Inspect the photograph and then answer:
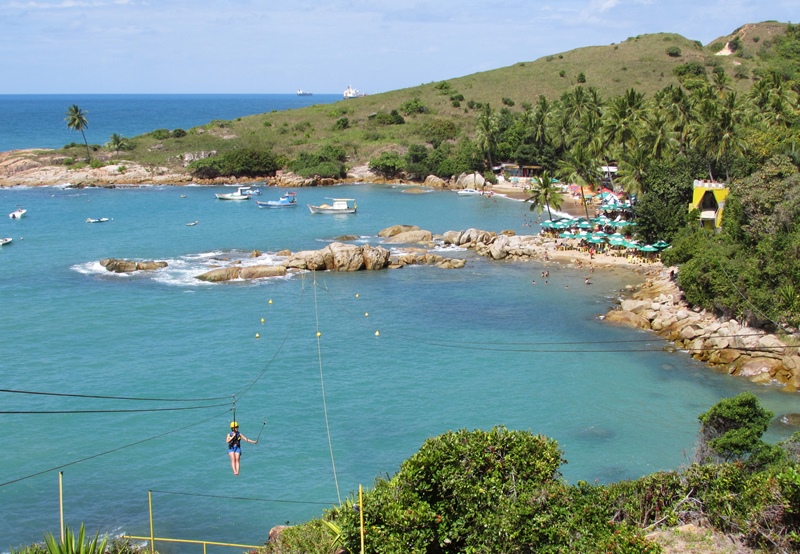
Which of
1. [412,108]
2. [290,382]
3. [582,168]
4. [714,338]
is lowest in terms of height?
[290,382]

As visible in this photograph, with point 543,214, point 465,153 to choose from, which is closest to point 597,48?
point 465,153

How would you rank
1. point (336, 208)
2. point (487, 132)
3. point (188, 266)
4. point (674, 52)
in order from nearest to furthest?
point (188, 266)
point (336, 208)
point (487, 132)
point (674, 52)

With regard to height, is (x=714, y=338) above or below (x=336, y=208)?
below

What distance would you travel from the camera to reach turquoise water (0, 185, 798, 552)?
89.1 ft

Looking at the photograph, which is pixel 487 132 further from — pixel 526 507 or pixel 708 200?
pixel 526 507

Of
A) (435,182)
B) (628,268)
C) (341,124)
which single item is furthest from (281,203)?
(628,268)

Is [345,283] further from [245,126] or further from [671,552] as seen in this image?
[245,126]

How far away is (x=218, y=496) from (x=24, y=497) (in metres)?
7.06

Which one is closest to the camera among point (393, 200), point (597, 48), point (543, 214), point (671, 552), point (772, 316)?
point (671, 552)

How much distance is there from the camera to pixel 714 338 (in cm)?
3850

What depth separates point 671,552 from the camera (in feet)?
53.8

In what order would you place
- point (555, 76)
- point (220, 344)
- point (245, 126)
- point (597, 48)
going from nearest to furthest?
point (220, 344) → point (245, 126) → point (555, 76) → point (597, 48)

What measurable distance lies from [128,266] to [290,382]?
26.6m

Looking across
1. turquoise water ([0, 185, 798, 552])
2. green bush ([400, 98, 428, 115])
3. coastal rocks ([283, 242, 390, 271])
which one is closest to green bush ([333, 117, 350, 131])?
green bush ([400, 98, 428, 115])
